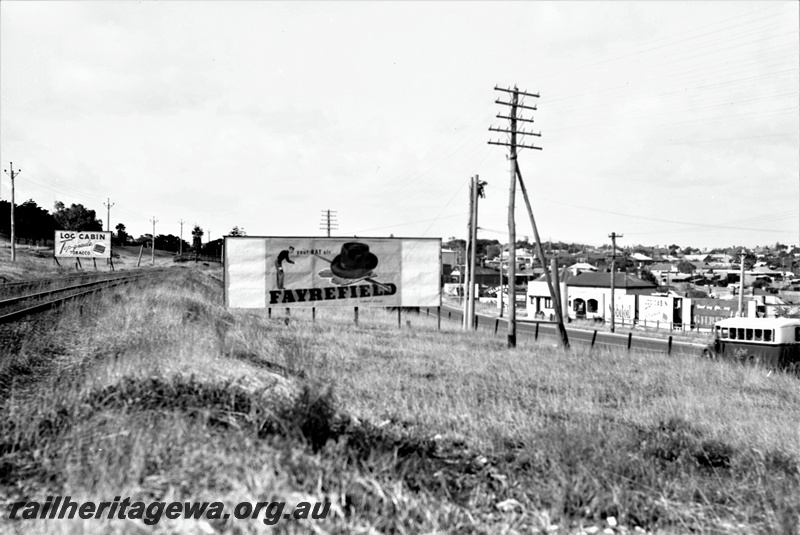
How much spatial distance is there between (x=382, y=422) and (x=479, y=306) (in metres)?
74.0

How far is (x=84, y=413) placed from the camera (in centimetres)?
505

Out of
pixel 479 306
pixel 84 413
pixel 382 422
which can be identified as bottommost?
pixel 479 306

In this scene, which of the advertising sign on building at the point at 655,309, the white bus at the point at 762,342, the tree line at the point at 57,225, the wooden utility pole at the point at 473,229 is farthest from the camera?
the tree line at the point at 57,225

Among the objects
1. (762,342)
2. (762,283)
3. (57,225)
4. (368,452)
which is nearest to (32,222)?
(57,225)

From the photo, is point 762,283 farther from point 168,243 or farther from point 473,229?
point 168,243

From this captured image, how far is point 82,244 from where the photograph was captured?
63.1 metres

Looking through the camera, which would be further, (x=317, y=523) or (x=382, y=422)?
(x=382, y=422)

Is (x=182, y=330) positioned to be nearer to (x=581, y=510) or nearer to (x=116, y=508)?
(x=116, y=508)

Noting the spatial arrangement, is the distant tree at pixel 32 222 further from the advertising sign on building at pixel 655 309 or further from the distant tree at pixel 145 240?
the advertising sign on building at pixel 655 309

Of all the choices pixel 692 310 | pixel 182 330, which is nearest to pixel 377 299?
pixel 182 330

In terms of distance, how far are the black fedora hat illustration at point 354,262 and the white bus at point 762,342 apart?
1463 cm

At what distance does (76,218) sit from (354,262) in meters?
110

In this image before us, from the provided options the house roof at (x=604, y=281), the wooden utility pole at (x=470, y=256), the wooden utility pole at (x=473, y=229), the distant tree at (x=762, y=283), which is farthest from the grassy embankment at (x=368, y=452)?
the distant tree at (x=762, y=283)

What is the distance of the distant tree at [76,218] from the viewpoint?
371 feet
